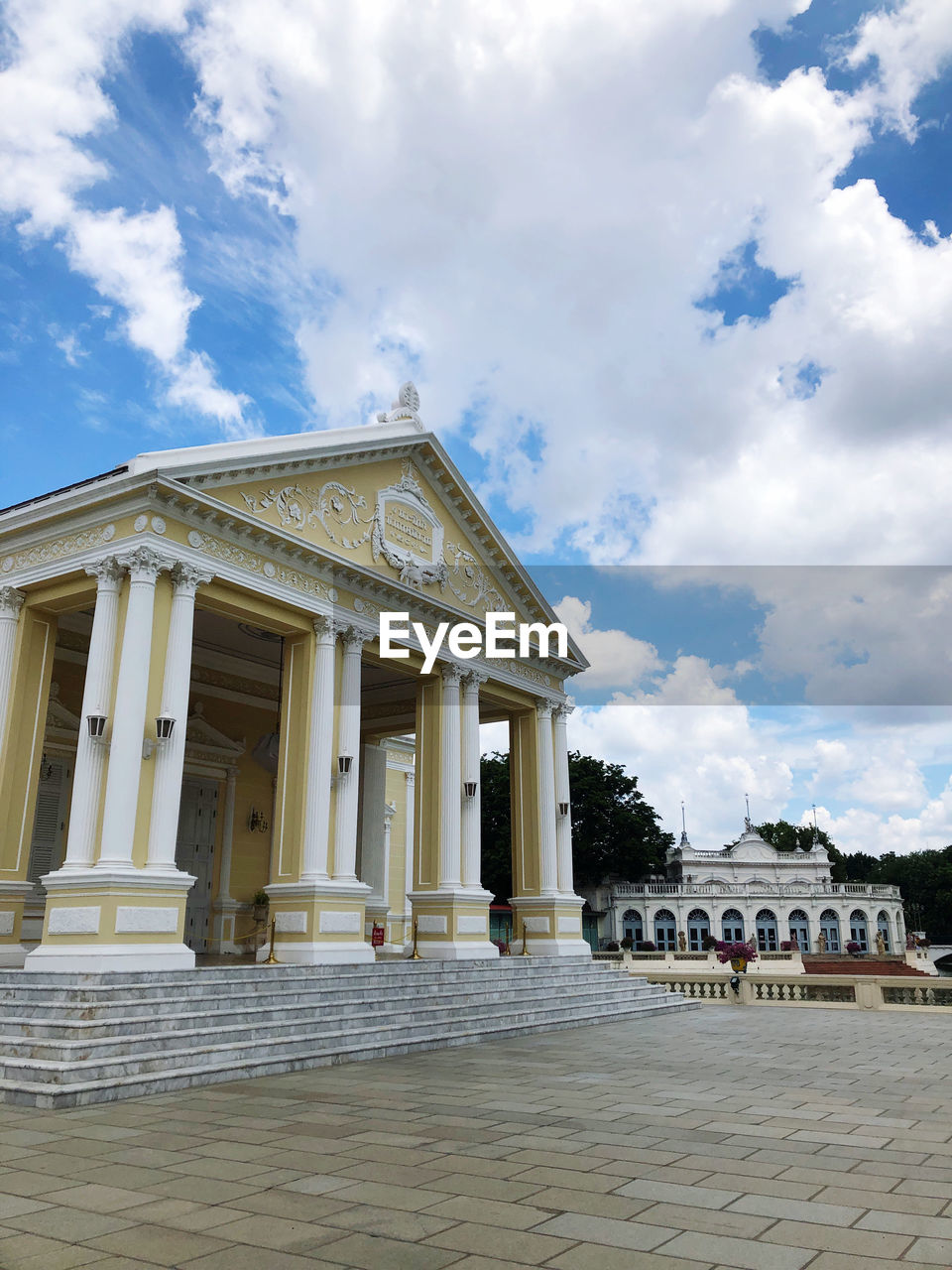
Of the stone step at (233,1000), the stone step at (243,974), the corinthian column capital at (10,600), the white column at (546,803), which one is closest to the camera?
the stone step at (233,1000)

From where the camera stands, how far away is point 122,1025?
9.19m

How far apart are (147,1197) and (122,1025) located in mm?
4627

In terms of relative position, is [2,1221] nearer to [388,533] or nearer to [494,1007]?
[494,1007]

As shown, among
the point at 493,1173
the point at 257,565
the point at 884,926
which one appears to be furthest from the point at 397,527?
the point at 884,926

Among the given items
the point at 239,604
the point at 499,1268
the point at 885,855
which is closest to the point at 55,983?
the point at 239,604

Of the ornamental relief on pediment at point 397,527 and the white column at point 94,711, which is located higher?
the ornamental relief on pediment at point 397,527

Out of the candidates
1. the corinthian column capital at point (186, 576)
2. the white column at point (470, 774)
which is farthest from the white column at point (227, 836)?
the corinthian column capital at point (186, 576)

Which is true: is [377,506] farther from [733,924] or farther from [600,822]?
[733,924]

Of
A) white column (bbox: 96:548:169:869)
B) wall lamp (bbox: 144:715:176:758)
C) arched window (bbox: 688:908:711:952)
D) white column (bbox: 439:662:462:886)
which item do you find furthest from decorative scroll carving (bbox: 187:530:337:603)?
arched window (bbox: 688:908:711:952)

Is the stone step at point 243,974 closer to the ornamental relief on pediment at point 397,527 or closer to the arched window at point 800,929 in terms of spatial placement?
the ornamental relief on pediment at point 397,527

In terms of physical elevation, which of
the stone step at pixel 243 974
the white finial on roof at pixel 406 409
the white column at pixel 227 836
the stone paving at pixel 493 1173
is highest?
the white finial on roof at pixel 406 409

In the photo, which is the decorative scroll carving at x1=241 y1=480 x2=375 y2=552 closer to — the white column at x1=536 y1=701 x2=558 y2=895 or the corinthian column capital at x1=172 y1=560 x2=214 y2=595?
the corinthian column capital at x1=172 y1=560 x2=214 y2=595

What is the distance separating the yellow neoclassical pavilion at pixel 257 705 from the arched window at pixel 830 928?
40.6m

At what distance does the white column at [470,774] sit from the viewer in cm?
1773
